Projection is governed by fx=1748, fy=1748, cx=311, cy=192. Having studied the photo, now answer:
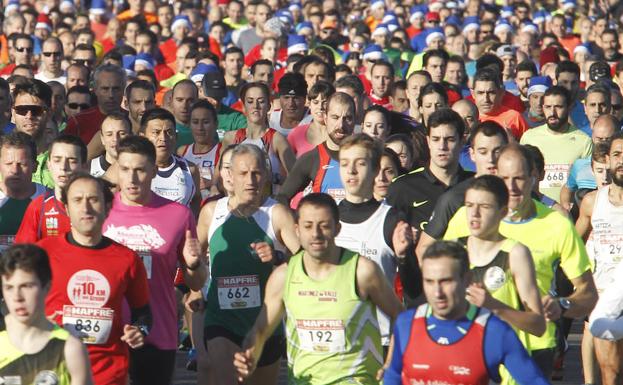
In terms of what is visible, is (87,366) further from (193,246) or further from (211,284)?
(211,284)

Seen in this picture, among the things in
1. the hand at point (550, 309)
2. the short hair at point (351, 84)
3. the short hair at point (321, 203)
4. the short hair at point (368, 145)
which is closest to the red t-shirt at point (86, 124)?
the short hair at point (351, 84)

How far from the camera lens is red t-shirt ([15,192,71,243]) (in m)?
9.73

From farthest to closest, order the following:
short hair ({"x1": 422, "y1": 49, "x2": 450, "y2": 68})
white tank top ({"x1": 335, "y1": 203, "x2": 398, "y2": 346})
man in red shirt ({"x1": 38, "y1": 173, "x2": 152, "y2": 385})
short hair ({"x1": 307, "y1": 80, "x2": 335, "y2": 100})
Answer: short hair ({"x1": 422, "y1": 49, "x2": 450, "y2": 68}) → short hair ({"x1": 307, "y1": 80, "x2": 335, "y2": 100}) → white tank top ({"x1": 335, "y1": 203, "x2": 398, "y2": 346}) → man in red shirt ({"x1": 38, "y1": 173, "x2": 152, "y2": 385})

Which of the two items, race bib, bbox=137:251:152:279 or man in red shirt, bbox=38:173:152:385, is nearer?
man in red shirt, bbox=38:173:152:385

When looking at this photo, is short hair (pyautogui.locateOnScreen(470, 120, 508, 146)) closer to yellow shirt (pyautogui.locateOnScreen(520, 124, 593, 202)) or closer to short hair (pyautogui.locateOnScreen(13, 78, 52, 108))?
yellow shirt (pyautogui.locateOnScreen(520, 124, 593, 202))

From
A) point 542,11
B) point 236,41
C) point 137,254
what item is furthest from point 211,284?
point 542,11

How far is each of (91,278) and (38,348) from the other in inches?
54.5

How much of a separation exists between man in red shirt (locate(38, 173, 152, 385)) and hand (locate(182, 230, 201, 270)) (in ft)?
1.54

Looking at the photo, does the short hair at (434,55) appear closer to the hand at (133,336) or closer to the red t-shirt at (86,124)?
the red t-shirt at (86,124)

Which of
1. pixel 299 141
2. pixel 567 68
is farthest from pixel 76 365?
pixel 567 68

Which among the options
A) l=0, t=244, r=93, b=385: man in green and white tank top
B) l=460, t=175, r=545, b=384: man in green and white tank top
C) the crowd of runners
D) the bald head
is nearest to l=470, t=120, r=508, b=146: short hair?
the crowd of runners

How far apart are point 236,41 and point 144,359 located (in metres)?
15.0

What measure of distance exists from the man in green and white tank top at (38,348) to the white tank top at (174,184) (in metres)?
4.22

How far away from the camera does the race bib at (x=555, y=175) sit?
13.9 meters
